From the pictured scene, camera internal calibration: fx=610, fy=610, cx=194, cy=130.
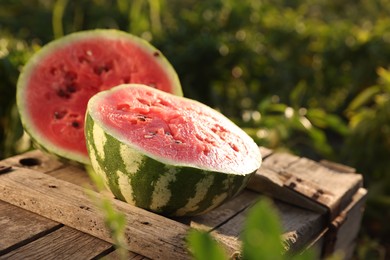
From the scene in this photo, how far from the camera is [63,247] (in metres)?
1.67

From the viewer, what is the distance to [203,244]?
0.72 m

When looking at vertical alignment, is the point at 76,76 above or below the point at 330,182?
above

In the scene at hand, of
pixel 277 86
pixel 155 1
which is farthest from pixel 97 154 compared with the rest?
pixel 277 86

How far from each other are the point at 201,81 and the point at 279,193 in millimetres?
1991

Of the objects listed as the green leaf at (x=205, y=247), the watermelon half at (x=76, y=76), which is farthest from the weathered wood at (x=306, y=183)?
the green leaf at (x=205, y=247)

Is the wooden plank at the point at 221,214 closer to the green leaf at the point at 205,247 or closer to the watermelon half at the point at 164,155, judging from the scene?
the watermelon half at the point at 164,155

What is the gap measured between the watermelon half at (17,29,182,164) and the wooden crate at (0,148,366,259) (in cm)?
14

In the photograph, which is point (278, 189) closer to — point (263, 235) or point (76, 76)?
point (76, 76)

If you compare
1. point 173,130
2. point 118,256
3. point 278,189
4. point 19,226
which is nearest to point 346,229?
point 278,189

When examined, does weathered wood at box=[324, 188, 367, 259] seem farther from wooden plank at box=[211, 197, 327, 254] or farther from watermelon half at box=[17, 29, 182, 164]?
watermelon half at box=[17, 29, 182, 164]

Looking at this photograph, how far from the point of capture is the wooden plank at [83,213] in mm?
1645

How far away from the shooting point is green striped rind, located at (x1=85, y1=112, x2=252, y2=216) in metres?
1.74

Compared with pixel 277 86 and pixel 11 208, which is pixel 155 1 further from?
pixel 11 208

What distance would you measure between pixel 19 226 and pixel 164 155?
469 mm
